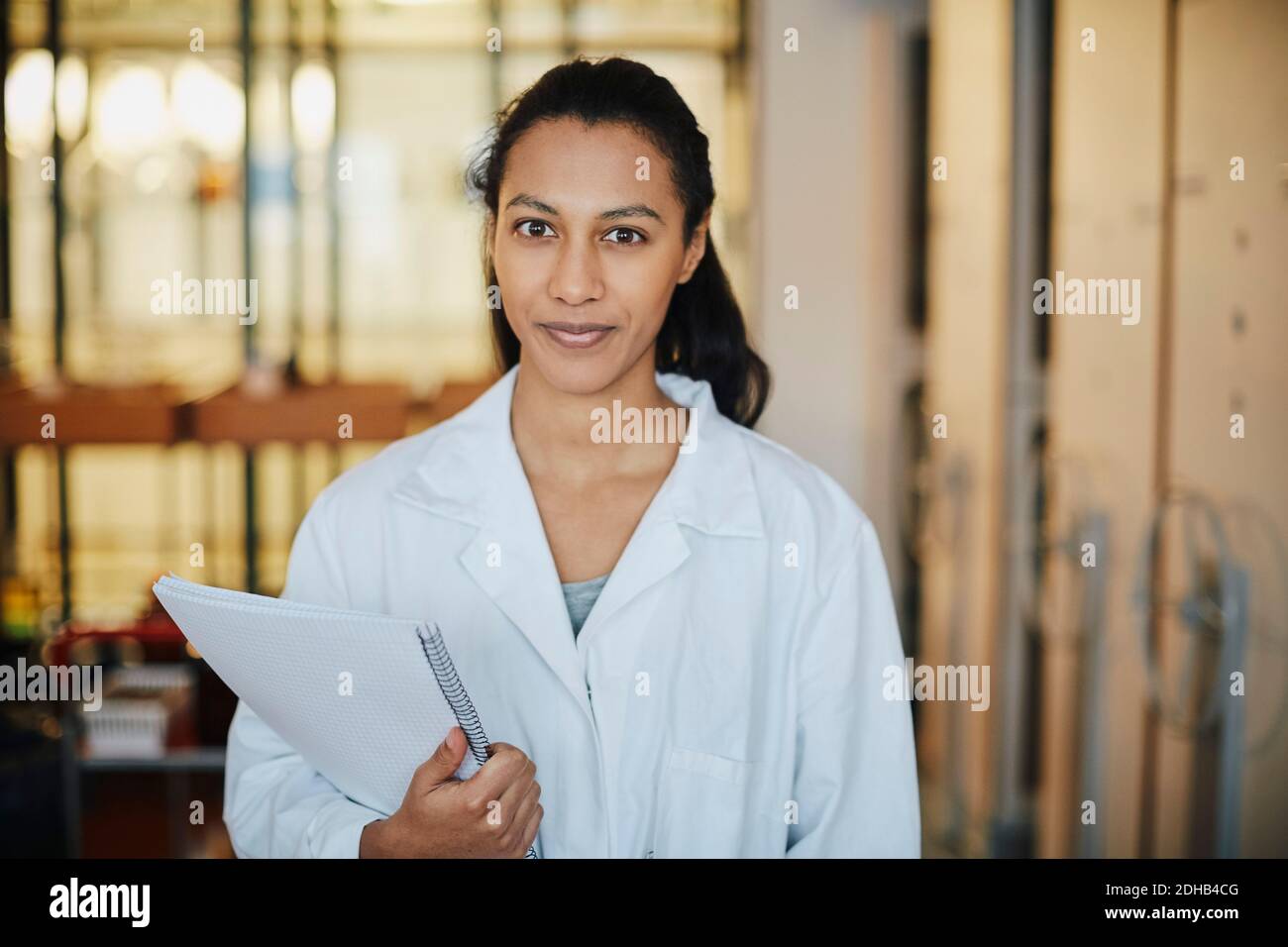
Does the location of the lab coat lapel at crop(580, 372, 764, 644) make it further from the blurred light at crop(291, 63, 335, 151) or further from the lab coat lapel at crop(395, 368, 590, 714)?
the blurred light at crop(291, 63, 335, 151)

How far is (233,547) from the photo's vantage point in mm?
4848

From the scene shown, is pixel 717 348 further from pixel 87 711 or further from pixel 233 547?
pixel 233 547

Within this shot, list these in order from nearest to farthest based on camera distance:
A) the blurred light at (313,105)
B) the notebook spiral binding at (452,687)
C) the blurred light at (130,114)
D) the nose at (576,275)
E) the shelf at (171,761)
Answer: the notebook spiral binding at (452,687)
the nose at (576,275)
the shelf at (171,761)
the blurred light at (130,114)
the blurred light at (313,105)

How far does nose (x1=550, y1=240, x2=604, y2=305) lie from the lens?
1.28 meters

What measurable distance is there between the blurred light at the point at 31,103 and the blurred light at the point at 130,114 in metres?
0.28

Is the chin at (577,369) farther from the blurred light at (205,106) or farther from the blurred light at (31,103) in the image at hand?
the blurred light at (205,106)

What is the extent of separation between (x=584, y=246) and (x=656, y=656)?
44 centimetres

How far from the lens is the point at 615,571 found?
1.35 m

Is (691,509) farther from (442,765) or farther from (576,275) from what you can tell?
(442,765)

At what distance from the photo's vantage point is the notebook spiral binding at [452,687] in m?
1.02

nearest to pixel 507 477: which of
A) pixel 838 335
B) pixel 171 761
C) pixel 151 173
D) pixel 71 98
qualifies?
pixel 171 761

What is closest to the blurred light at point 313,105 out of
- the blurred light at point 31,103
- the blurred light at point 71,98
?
the blurred light at point 71,98

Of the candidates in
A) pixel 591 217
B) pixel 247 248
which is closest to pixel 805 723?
pixel 591 217
